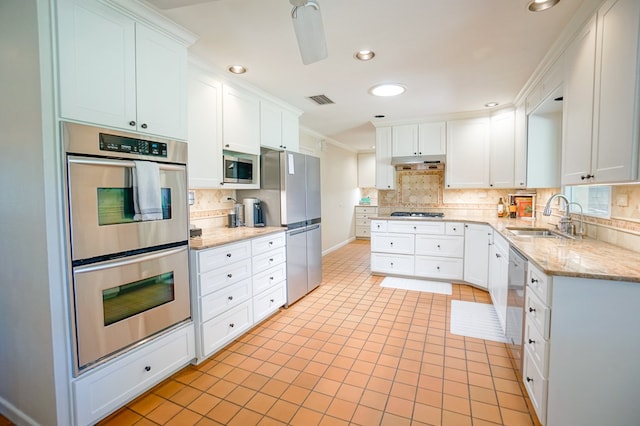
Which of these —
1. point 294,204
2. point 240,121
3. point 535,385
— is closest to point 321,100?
point 240,121

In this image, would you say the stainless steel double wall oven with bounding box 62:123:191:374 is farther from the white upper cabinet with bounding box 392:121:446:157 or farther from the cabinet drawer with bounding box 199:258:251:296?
the white upper cabinet with bounding box 392:121:446:157

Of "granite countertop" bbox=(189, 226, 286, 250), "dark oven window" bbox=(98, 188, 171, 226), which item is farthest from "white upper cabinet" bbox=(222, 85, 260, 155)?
"dark oven window" bbox=(98, 188, 171, 226)

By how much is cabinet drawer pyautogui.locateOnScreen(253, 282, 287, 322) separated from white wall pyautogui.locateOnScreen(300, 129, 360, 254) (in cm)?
283

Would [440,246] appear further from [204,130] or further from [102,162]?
[102,162]

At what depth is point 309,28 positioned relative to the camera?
1.49 meters

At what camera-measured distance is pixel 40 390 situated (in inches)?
62.6

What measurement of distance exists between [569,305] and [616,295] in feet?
0.62

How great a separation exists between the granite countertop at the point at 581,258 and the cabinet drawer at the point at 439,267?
1.75 m

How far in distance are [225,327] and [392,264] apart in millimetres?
2753

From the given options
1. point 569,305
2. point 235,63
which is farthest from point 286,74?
point 569,305

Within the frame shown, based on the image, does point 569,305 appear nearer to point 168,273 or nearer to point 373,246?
point 168,273

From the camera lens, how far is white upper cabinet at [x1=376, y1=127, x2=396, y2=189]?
15.9 feet

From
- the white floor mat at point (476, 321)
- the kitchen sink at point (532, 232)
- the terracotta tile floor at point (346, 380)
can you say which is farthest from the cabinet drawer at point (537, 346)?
the kitchen sink at point (532, 232)

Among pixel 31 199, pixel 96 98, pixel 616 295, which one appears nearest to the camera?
pixel 616 295
